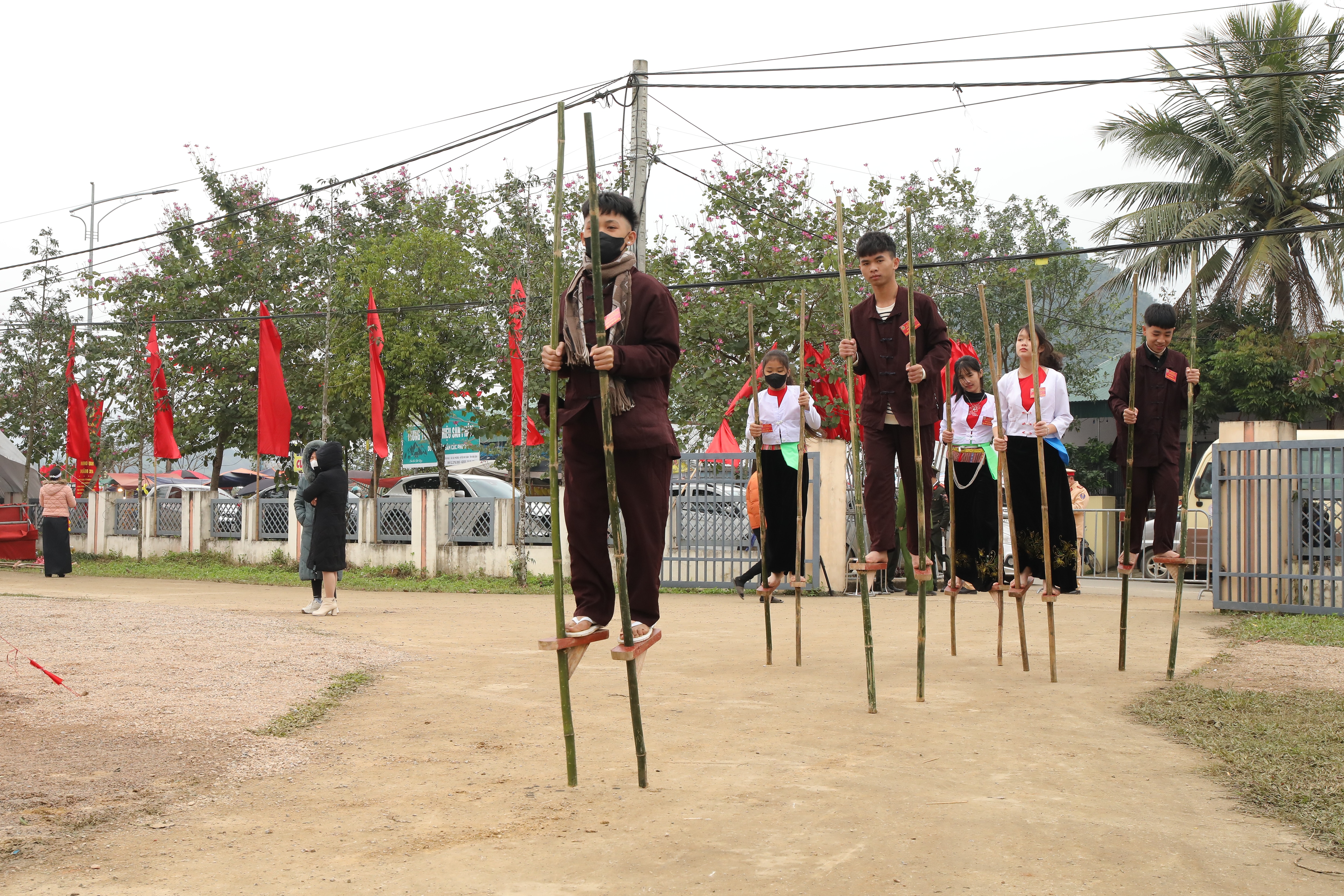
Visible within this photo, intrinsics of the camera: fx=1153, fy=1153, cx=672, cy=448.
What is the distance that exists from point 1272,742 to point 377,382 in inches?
613

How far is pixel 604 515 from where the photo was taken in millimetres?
4969

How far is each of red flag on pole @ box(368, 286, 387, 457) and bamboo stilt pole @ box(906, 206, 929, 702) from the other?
12658 mm

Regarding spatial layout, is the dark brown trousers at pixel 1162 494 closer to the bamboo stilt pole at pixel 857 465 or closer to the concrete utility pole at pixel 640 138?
the bamboo stilt pole at pixel 857 465

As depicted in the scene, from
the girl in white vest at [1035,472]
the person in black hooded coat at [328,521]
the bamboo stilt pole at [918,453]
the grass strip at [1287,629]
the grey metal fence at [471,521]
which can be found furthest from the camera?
the grey metal fence at [471,521]

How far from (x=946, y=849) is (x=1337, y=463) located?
29.7ft

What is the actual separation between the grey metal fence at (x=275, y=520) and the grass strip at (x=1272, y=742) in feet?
55.1

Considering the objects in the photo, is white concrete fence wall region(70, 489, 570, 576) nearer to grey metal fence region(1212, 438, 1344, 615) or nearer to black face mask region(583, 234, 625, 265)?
grey metal fence region(1212, 438, 1344, 615)

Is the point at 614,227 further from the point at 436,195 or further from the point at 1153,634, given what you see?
the point at 436,195

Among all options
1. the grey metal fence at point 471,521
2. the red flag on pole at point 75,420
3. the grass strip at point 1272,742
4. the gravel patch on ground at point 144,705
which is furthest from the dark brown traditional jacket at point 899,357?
the red flag on pole at point 75,420

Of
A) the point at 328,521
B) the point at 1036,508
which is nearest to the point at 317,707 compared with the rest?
the point at 1036,508

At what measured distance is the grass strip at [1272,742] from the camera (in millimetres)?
4070

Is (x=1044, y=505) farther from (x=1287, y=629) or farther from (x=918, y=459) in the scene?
(x=1287, y=629)

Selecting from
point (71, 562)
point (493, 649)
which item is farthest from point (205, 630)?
point (71, 562)

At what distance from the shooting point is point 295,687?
6.70 metres
